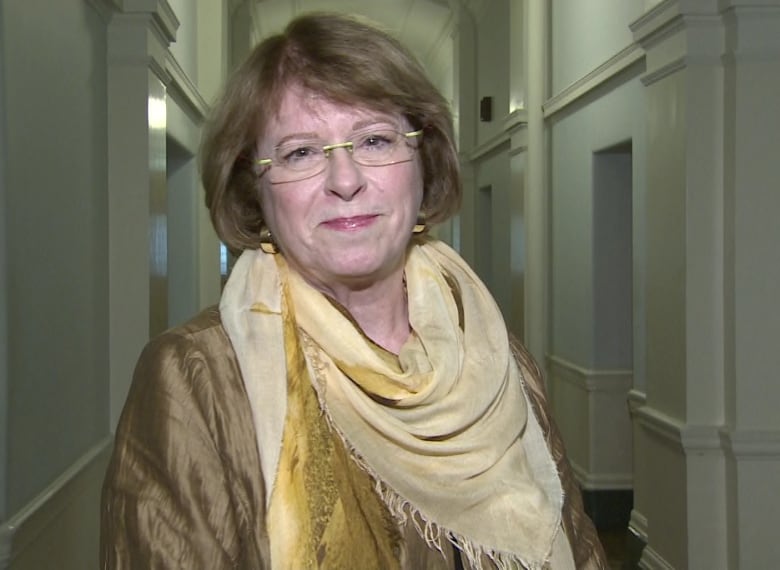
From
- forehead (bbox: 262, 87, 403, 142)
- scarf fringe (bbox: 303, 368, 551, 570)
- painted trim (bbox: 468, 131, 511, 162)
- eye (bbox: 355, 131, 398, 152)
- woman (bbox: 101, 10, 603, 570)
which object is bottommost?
scarf fringe (bbox: 303, 368, 551, 570)

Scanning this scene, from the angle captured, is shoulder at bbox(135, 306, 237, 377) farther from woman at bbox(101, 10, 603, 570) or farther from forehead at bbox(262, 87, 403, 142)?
forehead at bbox(262, 87, 403, 142)

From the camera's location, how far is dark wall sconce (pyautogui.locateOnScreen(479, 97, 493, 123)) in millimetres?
12172

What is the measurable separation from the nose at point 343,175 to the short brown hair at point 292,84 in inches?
3.7

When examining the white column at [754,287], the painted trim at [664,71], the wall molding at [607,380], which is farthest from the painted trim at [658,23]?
the wall molding at [607,380]

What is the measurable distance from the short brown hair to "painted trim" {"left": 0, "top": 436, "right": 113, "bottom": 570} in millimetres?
1641

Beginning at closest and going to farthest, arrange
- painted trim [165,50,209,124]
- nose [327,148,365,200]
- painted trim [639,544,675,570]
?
nose [327,148,365,200], painted trim [639,544,675,570], painted trim [165,50,209,124]

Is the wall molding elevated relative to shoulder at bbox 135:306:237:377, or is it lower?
lower

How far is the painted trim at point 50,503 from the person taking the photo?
3.04 meters

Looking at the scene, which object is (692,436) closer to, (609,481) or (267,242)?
(609,481)

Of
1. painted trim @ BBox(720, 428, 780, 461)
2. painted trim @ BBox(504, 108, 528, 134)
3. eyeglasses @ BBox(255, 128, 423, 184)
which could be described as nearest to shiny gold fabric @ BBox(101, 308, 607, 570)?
eyeglasses @ BBox(255, 128, 423, 184)

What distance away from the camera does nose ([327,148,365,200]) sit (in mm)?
1689

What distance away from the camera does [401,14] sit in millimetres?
15023

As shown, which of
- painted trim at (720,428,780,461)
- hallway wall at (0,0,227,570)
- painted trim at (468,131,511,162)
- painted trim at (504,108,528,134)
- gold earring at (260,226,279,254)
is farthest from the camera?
painted trim at (468,131,511,162)

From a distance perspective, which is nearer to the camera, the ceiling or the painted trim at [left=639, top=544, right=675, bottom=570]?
the painted trim at [left=639, top=544, right=675, bottom=570]
